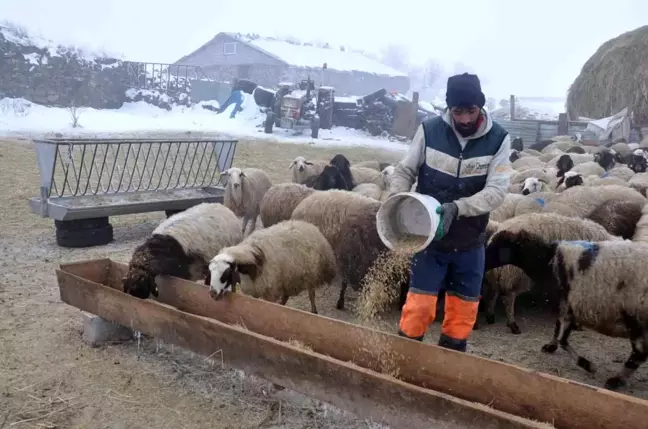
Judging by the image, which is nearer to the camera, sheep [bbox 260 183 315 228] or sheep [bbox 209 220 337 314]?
sheep [bbox 209 220 337 314]

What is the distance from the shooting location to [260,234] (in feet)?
18.1

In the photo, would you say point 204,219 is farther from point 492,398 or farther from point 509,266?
point 492,398

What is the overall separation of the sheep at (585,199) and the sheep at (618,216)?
0.13 metres

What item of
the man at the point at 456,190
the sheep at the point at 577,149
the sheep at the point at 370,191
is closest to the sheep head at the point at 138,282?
the man at the point at 456,190

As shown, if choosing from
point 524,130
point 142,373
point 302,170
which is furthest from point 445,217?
point 524,130

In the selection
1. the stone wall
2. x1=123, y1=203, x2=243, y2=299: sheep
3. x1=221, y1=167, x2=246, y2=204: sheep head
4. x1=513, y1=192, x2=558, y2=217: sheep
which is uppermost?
the stone wall

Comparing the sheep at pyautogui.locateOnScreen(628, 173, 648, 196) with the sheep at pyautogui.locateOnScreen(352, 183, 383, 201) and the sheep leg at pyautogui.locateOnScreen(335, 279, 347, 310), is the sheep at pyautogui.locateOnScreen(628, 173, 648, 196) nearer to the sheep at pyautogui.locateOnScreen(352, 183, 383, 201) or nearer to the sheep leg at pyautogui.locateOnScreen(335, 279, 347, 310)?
the sheep at pyautogui.locateOnScreen(352, 183, 383, 201)

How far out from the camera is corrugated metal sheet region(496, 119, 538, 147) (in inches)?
864

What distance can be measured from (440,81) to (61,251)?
108m

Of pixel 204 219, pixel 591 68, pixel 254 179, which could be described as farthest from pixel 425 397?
pixel 591 68

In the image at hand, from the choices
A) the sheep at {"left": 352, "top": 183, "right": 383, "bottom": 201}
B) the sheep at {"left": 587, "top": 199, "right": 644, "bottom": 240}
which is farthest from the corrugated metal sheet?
the sheep at {"left": 587, "top": 199, "right": 644, "bottom": 240}

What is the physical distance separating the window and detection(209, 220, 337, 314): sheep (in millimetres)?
45981

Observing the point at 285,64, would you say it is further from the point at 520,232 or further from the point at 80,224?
the point at 520,232

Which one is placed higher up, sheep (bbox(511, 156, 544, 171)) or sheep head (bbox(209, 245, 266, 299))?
sheep (bbox(511, 156, 544, 171))
